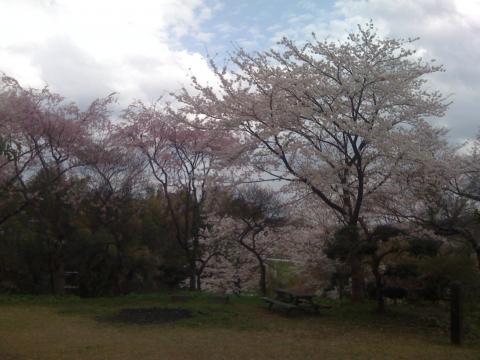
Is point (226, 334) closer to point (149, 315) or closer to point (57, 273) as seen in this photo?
point (149, 315)

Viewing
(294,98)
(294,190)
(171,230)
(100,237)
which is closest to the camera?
(294,98)

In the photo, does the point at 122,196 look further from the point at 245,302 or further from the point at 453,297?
the point at 453,297

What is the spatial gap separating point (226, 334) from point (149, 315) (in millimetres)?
2480

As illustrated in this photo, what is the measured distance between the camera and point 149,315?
10828mm

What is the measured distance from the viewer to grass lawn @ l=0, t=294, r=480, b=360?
7297 millimetres

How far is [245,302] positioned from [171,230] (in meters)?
12.3

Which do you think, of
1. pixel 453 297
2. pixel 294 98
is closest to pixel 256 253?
pixel 294 98

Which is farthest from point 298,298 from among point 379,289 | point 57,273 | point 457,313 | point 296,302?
point 57,273

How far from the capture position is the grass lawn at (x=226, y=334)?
730 centimetres

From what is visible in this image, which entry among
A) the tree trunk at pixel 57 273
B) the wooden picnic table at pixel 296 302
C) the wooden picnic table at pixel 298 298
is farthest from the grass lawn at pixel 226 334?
the tree trunk at pixel 57 273

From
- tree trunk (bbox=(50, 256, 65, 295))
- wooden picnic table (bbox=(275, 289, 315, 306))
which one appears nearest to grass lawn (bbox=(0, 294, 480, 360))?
wooden picnic table (bbox=(275, 289, 315, 306))

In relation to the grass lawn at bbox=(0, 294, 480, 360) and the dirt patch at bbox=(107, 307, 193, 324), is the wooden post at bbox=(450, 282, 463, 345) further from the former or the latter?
the dirt patch at bbox=(107, 307, 193, 324)

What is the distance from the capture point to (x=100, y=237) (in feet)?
62.8

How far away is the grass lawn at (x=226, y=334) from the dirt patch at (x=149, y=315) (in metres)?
0.31
